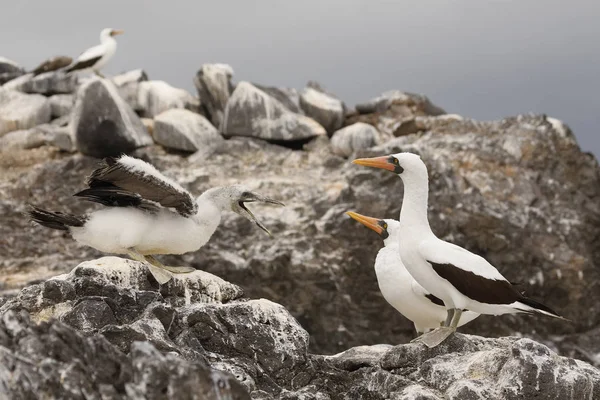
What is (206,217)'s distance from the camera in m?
6.47

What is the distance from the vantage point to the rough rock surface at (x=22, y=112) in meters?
15.3

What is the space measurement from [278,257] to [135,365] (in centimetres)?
906

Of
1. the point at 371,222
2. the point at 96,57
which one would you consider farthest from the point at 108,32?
the point at 371,222

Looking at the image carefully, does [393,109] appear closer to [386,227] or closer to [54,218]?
[386,227]

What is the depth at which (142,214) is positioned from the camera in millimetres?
6289

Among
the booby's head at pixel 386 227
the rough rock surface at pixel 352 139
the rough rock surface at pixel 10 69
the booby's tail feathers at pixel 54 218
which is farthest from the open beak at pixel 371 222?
the rough rock surface at pixel 10 69

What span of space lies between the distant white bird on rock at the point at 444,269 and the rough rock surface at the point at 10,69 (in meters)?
13.9

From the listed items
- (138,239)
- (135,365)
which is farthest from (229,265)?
(135,365)

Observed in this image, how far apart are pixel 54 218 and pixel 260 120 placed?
9.10m

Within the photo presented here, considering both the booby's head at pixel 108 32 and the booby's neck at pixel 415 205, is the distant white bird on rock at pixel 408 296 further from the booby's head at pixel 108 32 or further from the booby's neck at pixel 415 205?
the booby's head at pixel 108 32

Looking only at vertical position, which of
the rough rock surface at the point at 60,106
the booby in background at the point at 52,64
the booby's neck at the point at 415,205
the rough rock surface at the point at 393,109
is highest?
the booby's neck at the point at 415,205

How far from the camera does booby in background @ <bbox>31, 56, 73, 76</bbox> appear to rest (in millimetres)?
16953

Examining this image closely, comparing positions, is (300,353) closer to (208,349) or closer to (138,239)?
(208,349)

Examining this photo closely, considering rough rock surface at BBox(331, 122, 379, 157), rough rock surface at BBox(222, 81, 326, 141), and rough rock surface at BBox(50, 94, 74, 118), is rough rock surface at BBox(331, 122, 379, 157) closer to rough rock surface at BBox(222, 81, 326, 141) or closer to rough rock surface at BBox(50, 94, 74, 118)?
rough rock surface at BBox(222, 81, 326, 141)
